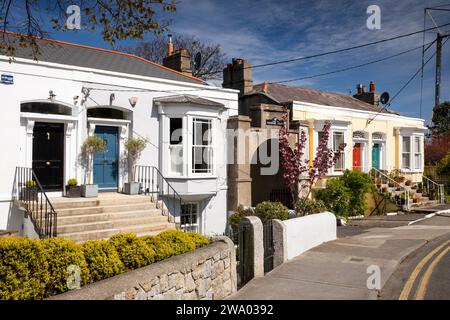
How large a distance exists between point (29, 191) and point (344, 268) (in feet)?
28.5

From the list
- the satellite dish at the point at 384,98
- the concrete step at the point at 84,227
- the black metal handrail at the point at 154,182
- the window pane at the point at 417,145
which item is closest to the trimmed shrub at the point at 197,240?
the concrete step at the point at 84,227

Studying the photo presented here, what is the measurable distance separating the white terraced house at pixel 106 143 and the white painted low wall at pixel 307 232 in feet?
14.5

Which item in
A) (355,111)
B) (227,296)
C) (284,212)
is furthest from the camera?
(355,111)

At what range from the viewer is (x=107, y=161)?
14.2 m

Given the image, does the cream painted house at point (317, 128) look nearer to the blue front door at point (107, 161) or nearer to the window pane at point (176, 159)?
the window pane at point (176, 159)

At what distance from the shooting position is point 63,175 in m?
13.0

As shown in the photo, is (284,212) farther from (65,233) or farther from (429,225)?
(65,233)

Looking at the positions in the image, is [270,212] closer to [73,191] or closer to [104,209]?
[104,209]

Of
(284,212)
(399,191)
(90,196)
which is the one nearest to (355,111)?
(399,191)

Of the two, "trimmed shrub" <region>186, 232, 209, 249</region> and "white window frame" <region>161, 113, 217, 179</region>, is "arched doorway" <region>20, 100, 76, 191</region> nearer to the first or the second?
"white window frame" <region>161, 113, 217, 179</region>

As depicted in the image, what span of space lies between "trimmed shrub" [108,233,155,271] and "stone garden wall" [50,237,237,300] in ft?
1.82

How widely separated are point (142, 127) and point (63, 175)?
3.24m

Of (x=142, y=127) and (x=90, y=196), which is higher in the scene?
(x=142, y=127)
